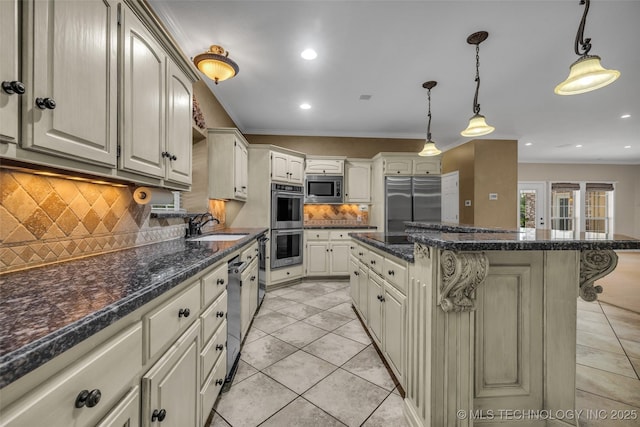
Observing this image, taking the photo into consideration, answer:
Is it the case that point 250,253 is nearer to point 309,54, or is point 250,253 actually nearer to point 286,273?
point 286,273

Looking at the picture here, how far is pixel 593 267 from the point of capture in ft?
4.27

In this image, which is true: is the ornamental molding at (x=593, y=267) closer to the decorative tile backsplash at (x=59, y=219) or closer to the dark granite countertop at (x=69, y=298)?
the dark granite countertop at (x=69, y=298)

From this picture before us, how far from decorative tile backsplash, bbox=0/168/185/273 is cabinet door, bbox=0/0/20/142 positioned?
44 cm

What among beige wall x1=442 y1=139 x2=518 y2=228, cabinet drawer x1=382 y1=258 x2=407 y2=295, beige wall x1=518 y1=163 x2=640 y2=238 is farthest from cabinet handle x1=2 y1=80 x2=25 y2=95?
beige wall x1=518 y1=163 x2=640 y2=238

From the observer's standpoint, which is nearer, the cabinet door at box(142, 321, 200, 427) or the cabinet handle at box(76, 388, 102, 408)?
the cabinet handle at box(76, 388, 102, 408)

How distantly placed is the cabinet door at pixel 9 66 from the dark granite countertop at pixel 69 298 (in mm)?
468

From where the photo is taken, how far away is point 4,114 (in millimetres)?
727

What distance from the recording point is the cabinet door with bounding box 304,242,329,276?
4.45 meters

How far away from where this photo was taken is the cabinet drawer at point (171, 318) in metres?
0.85

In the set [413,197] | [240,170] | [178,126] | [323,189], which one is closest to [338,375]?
[178,126]

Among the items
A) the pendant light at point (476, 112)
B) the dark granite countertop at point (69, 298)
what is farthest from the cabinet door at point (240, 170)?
the pendant light at point (476, 112)

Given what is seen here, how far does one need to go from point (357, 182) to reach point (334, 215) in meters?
0.81

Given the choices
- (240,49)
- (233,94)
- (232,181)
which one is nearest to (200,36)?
(240,49)

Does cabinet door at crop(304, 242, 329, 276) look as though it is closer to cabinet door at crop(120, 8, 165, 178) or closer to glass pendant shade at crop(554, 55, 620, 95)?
cabinet door at crop(120, 8, 165, 178)
